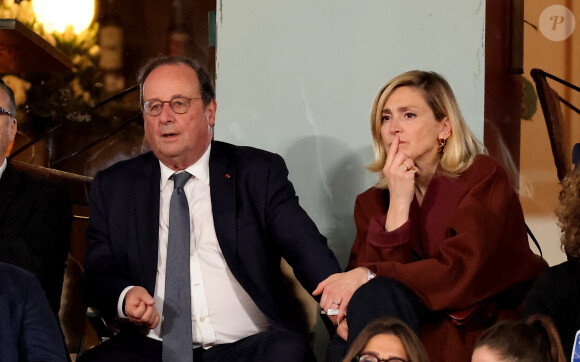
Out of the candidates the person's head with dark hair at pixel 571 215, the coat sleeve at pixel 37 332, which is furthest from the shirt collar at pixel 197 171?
the person's head with dark hair at pixel 571 215

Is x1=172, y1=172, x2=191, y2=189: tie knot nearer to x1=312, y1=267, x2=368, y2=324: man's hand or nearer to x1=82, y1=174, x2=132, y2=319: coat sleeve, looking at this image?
x1=82, y1=174, x2=132, y2=319: coat sleeve

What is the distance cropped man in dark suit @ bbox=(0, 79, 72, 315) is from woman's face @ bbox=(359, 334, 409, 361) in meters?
1.01

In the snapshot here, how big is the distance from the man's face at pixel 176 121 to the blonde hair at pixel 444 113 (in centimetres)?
52

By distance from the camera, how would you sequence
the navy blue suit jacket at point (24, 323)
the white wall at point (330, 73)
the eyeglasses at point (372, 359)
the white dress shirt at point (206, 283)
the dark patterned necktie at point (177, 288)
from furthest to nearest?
the white wall at point (330, 73) < the white dress shirt at point (206, 283) < the dark patterned necktie at point (177, 288) < the navy blue suit jacket at point (24, 323) < the eyeglasses at point (372, 359)

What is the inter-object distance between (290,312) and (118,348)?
0.50 metres

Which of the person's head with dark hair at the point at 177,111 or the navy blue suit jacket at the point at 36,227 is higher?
the person's head with dark hair at the point at 177,111

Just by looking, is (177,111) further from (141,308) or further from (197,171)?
(141,308)

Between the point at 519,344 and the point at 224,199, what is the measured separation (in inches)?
40.1

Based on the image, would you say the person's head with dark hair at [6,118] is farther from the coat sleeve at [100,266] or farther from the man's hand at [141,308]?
the man's hand at [141,308]

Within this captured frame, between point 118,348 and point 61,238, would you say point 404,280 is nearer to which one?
point 118,348

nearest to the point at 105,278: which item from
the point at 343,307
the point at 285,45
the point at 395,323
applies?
the point at 343,307

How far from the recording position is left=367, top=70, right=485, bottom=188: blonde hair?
2625mm

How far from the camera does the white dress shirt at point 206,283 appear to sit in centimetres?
254

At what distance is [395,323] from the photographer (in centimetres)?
196
